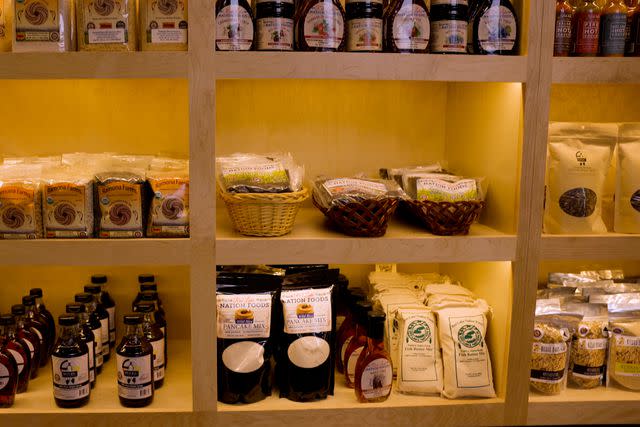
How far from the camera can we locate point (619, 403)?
1.73 meters

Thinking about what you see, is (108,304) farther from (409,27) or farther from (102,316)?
(409,27)

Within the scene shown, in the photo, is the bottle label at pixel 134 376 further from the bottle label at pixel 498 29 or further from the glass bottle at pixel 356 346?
the bottle label at pixel 498 29

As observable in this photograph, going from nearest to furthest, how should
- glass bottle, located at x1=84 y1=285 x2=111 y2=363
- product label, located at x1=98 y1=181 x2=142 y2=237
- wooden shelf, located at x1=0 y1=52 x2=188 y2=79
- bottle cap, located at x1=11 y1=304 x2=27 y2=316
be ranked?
wooden shelf, located at x1=0 y1=52 x2=188 y2=79, product label, located at x1=98 y1=181 x2=142 y2=237, bottle cap, located at x1=11 y1=304 x2=27 y2=316, glass bottle, located at x1=84 y1=285 x2=111 y2=363

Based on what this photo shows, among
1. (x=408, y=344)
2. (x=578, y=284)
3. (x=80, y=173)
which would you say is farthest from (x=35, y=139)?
(x=578, y=284)

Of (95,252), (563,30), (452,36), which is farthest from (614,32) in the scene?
(95,252)

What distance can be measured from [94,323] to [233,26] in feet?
3.11

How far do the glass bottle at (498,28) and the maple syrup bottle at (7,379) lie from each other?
1.49 metres

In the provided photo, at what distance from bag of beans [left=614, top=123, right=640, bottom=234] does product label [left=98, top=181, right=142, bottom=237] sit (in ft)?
4.37

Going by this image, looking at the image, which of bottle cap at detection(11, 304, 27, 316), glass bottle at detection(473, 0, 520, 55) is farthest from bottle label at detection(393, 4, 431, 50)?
bottle cap at detection(11, 304, 27, 316)

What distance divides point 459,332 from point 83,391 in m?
1.03

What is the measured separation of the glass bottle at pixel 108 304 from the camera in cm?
193

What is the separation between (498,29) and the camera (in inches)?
62.7

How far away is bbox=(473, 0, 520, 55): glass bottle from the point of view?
159 cm

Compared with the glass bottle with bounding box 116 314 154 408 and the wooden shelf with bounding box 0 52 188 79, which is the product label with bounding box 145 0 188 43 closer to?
the wooden shelf with bounding box 0 52 188 79
